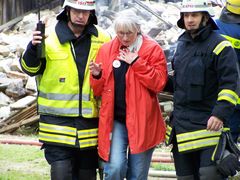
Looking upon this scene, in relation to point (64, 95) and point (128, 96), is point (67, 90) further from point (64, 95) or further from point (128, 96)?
A: point (128, 96)

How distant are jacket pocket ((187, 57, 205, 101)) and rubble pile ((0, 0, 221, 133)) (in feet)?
10.6

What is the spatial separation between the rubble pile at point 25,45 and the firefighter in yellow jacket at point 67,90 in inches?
97.0

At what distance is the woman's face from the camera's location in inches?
180

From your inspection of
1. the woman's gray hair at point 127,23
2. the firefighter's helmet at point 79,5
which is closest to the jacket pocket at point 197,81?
the woman's gray hair at point 127,23

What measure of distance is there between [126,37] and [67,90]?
0.68 metres

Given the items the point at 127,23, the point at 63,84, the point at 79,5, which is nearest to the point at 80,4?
the point at 79,5

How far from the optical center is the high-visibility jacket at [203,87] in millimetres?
4281

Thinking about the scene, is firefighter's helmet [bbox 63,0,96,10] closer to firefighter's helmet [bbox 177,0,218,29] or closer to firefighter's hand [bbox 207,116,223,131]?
firefighter's helmet [bbox 177,0,218,29]

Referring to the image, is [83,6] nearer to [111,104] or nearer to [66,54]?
[66,54]

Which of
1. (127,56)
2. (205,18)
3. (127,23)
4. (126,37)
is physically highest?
(205,18)

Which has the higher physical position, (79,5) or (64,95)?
(79,5)

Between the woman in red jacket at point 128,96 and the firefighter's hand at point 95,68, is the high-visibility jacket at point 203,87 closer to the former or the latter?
the woman in red jacket at point 128,96

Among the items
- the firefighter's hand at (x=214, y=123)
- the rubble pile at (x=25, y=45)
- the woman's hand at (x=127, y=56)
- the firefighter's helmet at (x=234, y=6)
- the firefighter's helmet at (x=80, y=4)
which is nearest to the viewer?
the firefighter's hand at (x=214, y=123)

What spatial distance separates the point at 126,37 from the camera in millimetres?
4590
